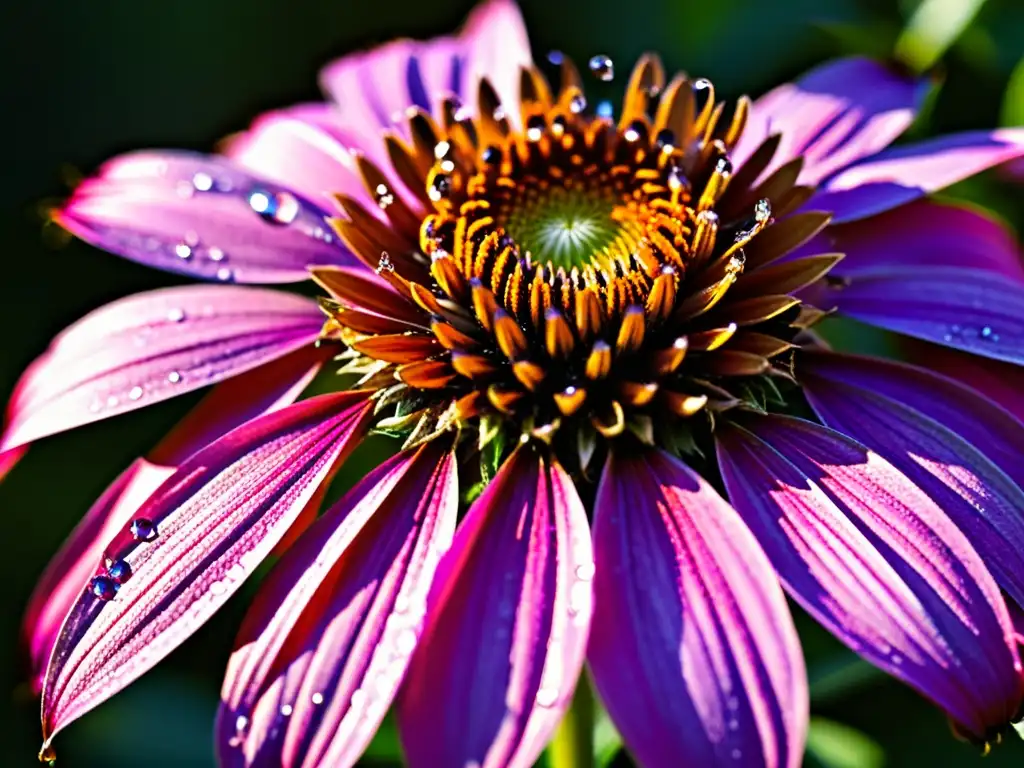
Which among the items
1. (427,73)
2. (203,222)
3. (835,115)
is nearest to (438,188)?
(203,222)

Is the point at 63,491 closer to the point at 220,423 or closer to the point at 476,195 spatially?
the point at 220,423

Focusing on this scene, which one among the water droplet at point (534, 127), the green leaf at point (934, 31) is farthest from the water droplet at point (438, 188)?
the green leaf at point (934, 31)

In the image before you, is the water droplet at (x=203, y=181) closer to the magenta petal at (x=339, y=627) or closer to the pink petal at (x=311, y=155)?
the pink petal at (x=311, y=155)

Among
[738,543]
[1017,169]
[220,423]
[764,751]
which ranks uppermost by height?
[1017,169]

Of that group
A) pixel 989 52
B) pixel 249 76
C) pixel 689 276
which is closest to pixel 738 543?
pixel 689 276

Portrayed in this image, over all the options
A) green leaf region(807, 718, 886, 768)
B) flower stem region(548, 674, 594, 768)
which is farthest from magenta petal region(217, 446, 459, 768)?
green leaf region(807, 718, 886, 768)

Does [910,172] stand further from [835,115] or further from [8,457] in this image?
[8,457]
